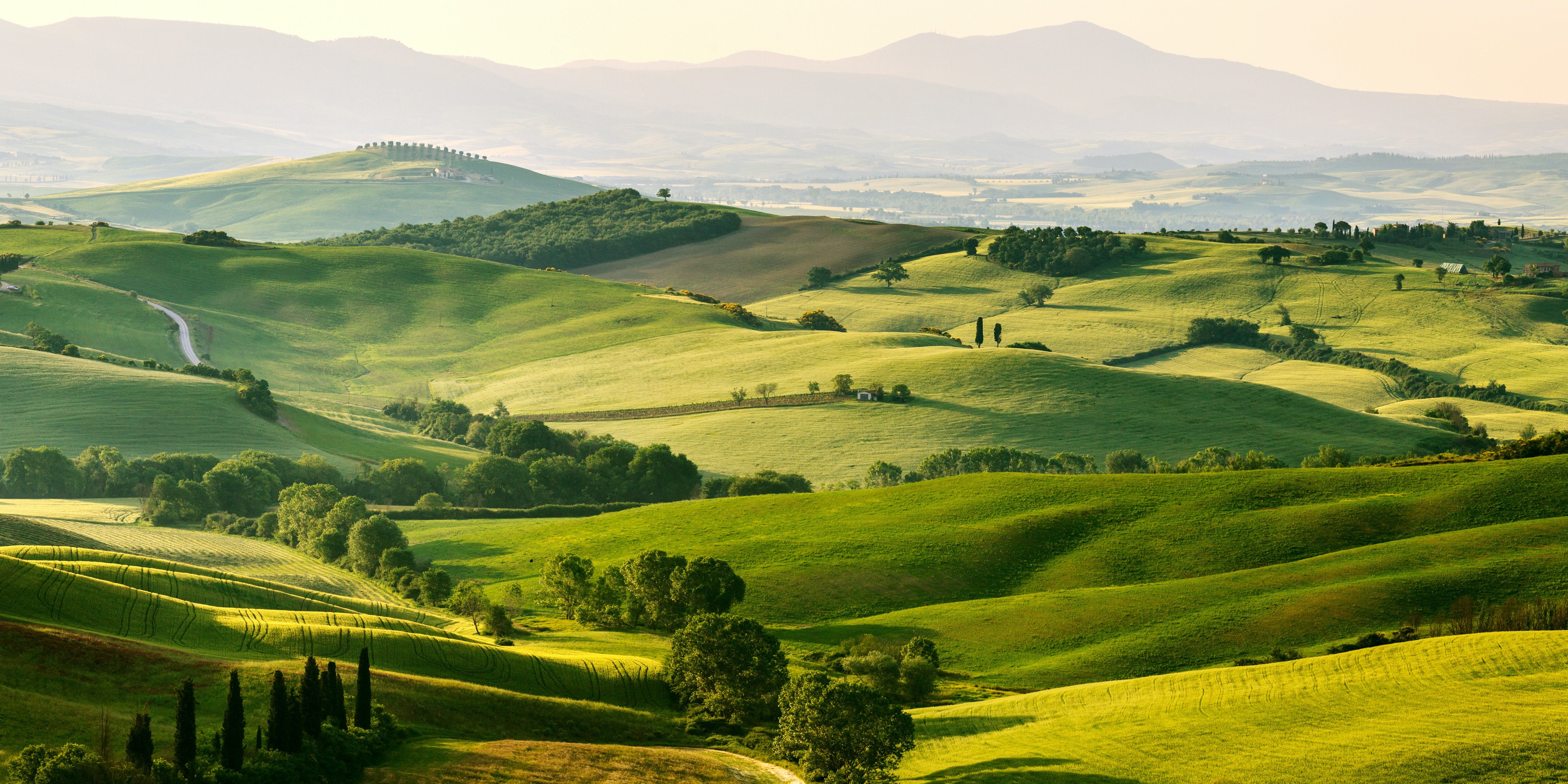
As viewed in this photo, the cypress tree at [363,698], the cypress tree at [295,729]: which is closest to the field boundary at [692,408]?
the cypress tree at [363,698]

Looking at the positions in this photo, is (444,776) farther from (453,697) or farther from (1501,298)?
(1501,298)

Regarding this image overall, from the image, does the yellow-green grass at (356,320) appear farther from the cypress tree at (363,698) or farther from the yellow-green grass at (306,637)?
the cypress tree at (363,698)

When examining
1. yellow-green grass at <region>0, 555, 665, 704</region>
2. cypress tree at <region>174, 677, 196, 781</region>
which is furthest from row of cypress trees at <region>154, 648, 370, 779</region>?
yellow-green grass at <region>0, 555, 665, 704</region>

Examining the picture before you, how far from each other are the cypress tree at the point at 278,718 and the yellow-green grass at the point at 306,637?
8.36 m

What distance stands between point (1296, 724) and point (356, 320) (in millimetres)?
172212

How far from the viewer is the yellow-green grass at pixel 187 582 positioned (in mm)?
49000

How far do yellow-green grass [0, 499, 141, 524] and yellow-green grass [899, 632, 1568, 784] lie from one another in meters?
65.7

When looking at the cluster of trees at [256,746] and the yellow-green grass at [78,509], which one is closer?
the cluster of trees at [256,746]

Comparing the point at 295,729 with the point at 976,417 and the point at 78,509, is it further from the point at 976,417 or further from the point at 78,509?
the point at 976,417

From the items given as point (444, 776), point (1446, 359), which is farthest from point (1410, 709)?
point (1446, 359)

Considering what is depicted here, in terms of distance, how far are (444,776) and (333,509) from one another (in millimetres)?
54456

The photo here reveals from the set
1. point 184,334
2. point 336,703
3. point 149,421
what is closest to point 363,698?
point 336,703

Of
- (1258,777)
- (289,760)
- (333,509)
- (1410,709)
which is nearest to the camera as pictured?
(289,760)

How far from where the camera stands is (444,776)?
35.9 m
